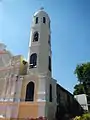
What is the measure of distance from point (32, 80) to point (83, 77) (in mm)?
16341

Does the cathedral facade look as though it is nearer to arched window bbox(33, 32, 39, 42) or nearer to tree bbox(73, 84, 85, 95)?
arched window bbox(33, 32, 39, 42)

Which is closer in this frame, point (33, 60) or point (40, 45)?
point (33, 60)

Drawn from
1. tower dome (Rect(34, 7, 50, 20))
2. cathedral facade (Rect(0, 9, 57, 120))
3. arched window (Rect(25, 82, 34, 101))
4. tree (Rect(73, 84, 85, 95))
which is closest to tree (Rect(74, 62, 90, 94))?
tree (Rect(73, 84, 85, 95))

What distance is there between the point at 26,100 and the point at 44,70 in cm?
405

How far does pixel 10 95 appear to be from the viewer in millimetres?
18438

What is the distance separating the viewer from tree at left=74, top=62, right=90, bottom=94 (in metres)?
31.1

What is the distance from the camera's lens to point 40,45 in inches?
817

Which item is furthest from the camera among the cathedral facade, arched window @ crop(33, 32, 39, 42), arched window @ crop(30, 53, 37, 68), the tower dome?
the tower dome

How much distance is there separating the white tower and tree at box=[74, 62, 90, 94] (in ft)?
41.8

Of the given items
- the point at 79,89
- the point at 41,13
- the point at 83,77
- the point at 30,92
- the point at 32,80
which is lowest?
the point at 30,92

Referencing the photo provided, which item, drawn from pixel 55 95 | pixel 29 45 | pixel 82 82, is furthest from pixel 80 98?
pixel 29 45

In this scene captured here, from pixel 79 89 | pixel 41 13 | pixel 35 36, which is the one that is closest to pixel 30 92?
pixel 35 36

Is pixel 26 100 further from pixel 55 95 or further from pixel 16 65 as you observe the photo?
pixel 16 65

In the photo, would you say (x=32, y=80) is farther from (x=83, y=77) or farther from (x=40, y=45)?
(x=83, y=77)
